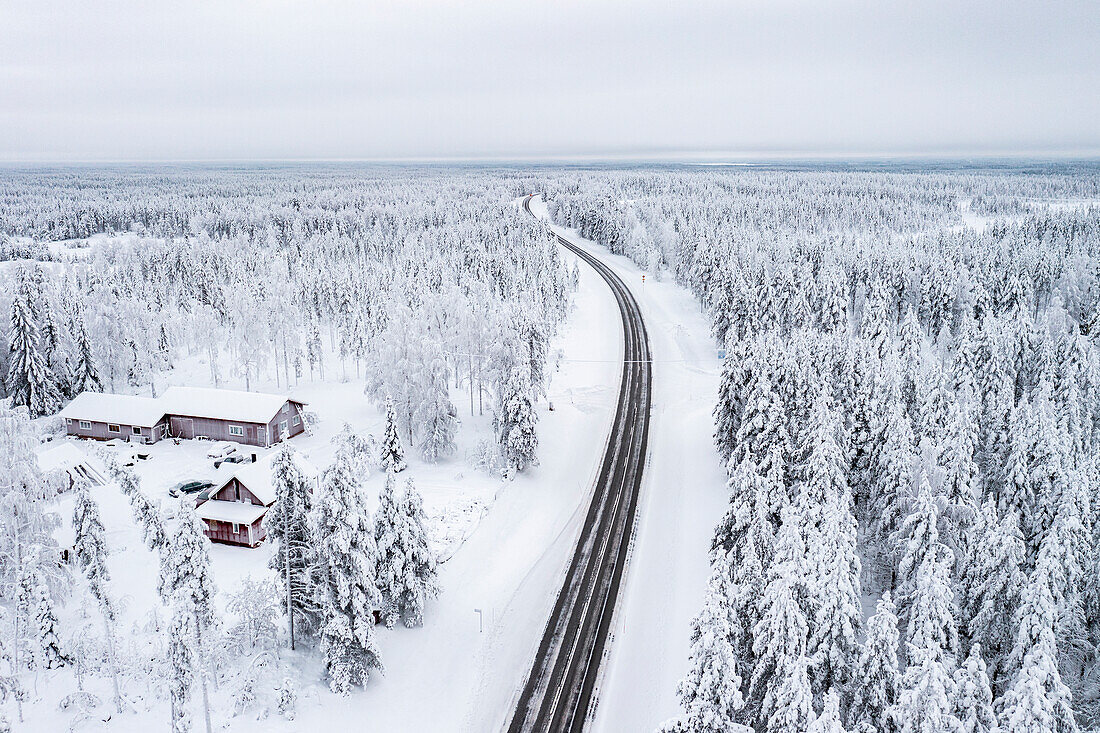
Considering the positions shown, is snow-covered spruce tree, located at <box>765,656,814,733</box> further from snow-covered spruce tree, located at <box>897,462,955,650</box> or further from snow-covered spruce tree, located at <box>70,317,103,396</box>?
snow-covered spruce tree, located at <box>70,317,103,396</box>

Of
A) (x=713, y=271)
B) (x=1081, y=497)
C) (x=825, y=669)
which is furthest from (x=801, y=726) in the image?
(x=713, y=271)

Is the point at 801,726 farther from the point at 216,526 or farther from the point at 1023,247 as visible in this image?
the point at 1023,247

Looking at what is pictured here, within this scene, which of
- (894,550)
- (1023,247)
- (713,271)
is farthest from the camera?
(1023,247)

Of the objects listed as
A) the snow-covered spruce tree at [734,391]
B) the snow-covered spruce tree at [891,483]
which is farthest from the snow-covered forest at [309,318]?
the snow-covered spruce tree at [891,483]

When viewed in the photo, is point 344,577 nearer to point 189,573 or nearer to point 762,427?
point 189,573

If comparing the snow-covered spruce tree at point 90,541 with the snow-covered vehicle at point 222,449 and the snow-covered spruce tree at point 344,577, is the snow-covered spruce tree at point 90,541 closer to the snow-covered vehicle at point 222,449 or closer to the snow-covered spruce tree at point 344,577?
the snow-covered spruce tree at point 344,577

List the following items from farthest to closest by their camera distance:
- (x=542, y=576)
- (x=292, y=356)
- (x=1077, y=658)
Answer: (x=292, y=356) → (x=542, y=576) → (x=1077, y=658)
